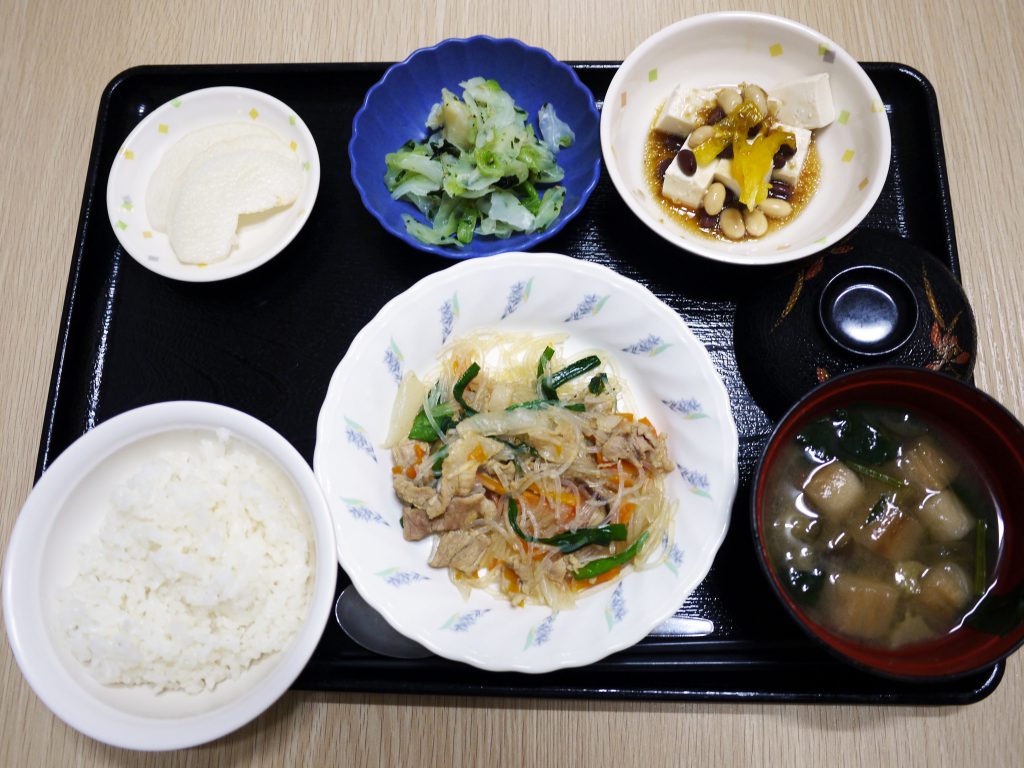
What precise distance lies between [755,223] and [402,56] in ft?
5.15

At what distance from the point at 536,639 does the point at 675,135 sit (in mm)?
1784

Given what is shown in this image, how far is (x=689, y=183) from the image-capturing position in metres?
2.20

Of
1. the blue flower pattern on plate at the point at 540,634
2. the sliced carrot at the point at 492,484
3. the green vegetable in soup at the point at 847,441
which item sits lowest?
the blue flower pattern on plate at the point at 540,634

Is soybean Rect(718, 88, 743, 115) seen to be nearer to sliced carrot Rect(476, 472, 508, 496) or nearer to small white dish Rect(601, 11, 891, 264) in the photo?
small white dish Rect(601, 11, 891, 264)

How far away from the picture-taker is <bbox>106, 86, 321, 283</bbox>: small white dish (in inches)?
85.6

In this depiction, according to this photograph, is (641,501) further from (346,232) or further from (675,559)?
(346,232)

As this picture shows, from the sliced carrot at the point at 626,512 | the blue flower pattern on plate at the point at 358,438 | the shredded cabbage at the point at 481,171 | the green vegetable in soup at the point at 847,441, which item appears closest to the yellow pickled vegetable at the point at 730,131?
the shredded cabbage at the point at 481,171

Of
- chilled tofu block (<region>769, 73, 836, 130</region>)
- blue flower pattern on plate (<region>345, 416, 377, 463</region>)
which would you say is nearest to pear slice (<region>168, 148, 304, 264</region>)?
blue flower pattern on plate (<region>345, 416, 377, 463</region>)

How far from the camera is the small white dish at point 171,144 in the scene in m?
2.17

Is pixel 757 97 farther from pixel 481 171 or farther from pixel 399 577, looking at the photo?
pixel 399 577

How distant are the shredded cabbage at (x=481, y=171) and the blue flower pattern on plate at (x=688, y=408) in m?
0.72

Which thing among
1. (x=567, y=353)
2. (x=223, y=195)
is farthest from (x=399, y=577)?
(x=223, y=195)

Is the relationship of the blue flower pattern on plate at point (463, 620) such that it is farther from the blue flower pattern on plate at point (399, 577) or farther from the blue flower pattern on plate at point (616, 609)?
the blue flower pattern on plate at point (616, 609)

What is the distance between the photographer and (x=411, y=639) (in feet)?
5.95
